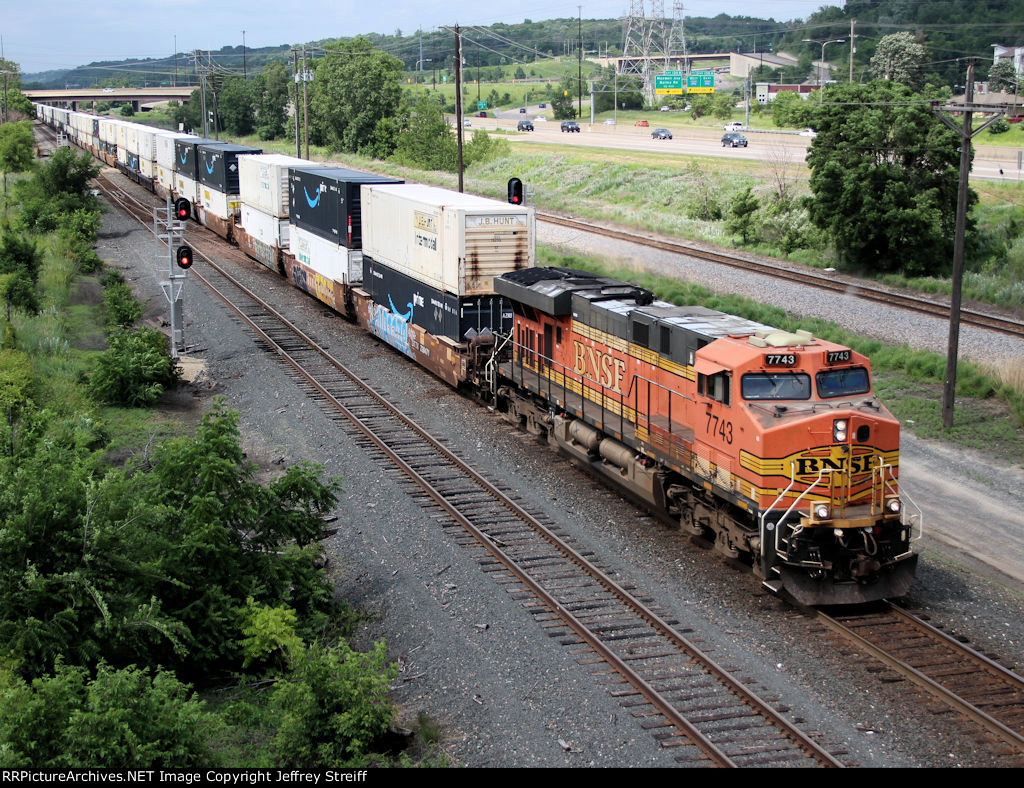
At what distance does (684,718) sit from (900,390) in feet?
46.5

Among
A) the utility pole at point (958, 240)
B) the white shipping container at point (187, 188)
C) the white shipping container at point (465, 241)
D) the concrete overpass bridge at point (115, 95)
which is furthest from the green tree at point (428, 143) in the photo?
the concrete overpass bridge at point (115, 95)

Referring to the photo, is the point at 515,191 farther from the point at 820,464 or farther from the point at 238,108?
the point at 238,108

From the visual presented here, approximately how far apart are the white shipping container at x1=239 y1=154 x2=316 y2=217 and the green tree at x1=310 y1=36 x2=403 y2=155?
41103 mm

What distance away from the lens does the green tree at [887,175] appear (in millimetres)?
31109

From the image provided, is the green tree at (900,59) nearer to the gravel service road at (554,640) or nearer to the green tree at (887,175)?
the green tree at (887,175)

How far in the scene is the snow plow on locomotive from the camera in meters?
12.6

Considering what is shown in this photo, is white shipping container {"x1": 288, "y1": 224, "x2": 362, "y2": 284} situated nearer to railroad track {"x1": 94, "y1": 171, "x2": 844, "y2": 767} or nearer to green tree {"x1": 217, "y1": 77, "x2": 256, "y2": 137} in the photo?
railroad track {"x1": 94, "y1": 171, "x2": 844, "y2": 767}

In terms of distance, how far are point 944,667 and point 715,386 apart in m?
4.55

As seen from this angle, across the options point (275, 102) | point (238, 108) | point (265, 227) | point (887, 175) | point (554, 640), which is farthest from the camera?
point (238, 108)

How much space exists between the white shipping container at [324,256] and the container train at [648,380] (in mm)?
96

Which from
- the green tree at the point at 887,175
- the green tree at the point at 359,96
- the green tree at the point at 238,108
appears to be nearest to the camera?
the green tree at the point at 887,175

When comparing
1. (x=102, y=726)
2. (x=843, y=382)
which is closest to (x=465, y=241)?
(x=843, y=382)

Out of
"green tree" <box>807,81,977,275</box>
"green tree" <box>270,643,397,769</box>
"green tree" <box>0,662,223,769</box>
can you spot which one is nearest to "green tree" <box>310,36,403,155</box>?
"green tree" <box>807,81,977,275</box>

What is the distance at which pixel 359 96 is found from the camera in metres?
81.1
